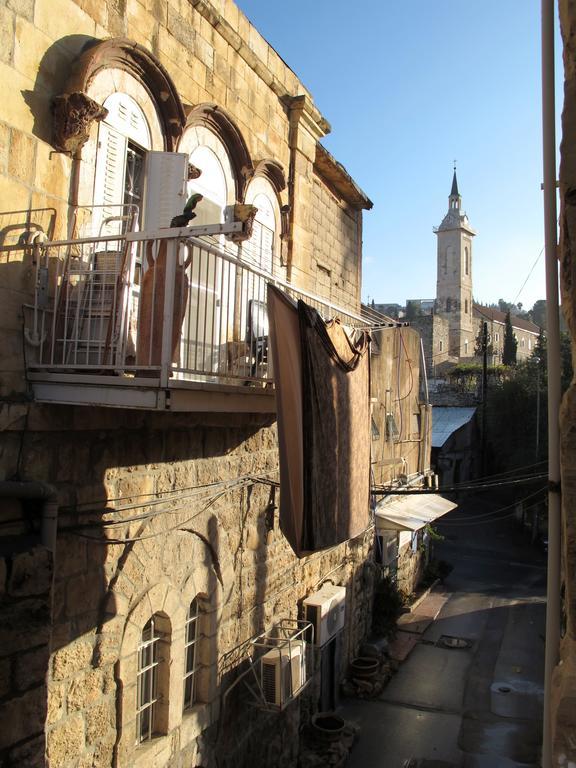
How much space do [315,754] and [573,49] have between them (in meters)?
7.91

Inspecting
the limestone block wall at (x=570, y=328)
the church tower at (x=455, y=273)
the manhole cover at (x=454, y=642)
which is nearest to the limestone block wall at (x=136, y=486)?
the limestone block wall at (x=570, y=328)

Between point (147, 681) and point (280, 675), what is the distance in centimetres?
165

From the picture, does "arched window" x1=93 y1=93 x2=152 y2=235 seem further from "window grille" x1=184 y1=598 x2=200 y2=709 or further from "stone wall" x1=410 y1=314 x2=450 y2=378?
"stone wall" x1=410 y1=314 x2=450 y2=378

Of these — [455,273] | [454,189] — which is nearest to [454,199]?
[454,189]

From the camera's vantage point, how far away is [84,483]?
417 cm

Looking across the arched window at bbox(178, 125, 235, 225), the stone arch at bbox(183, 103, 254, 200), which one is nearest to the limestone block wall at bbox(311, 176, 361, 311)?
the stone arch at bbox(183, 103, 254, 200)

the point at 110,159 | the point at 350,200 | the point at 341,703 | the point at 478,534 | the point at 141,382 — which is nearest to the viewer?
the point at 141,382

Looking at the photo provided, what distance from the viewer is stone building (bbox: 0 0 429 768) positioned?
3725 mm

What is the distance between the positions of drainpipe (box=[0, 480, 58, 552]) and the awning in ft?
23.3

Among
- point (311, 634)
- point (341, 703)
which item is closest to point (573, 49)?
point (311, 634)

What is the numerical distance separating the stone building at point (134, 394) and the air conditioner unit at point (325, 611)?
951mm

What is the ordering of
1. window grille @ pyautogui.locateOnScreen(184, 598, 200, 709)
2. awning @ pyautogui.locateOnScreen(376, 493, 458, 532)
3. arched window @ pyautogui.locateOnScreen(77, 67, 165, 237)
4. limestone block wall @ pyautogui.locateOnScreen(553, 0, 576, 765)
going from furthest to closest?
awning @ pyautogui.locateOnScreen(376, 493, 458, 532), window grille @ pyautogui.locateOnScreen(184, 598, 200, 709), arched window @ pyautogui.locateOnScreen(77, 67, 165, 237), limestone block wall @ pyautogui.locateOnScreen(553, 0, 576, 765)

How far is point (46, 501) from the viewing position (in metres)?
3.70

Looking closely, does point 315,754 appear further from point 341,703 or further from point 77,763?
point 77,763
